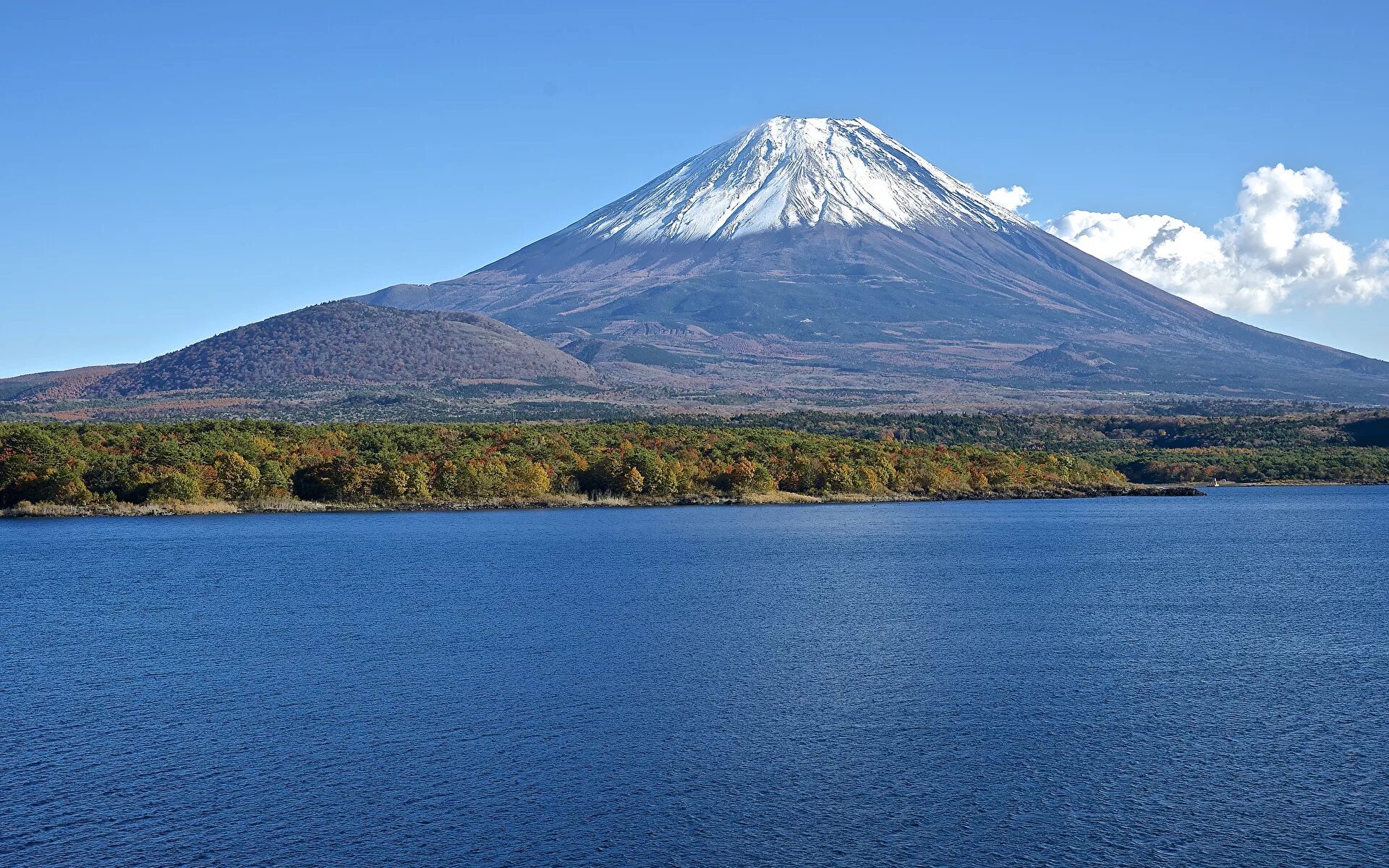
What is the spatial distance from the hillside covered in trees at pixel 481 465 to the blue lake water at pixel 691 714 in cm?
2564

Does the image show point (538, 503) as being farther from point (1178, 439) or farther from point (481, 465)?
point (1178, 439)

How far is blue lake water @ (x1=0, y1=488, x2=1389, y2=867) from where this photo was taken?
57.4ft

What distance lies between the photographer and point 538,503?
7975 centimetres

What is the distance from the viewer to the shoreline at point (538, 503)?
229 ft

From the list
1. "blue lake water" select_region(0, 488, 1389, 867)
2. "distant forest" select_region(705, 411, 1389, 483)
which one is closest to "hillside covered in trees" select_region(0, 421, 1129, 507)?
"distant forest" select_region(705, 411, 1389, 483)

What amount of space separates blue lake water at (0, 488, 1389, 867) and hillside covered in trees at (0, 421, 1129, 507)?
2564 centimetres

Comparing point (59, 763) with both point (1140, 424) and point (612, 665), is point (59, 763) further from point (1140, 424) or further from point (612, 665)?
point (1140, 424)

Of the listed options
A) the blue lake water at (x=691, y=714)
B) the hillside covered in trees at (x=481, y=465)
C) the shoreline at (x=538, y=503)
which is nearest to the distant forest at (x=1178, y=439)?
the shoreline at (x=538, y=503)

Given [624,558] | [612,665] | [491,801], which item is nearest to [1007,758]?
[491,801]

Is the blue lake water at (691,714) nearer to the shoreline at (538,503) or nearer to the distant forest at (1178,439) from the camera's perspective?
the shoreline at (538,503)

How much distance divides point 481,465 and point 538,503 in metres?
3.80

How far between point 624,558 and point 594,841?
108 ft

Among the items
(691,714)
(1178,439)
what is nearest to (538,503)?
(691,714)

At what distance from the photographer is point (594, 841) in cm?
1716
